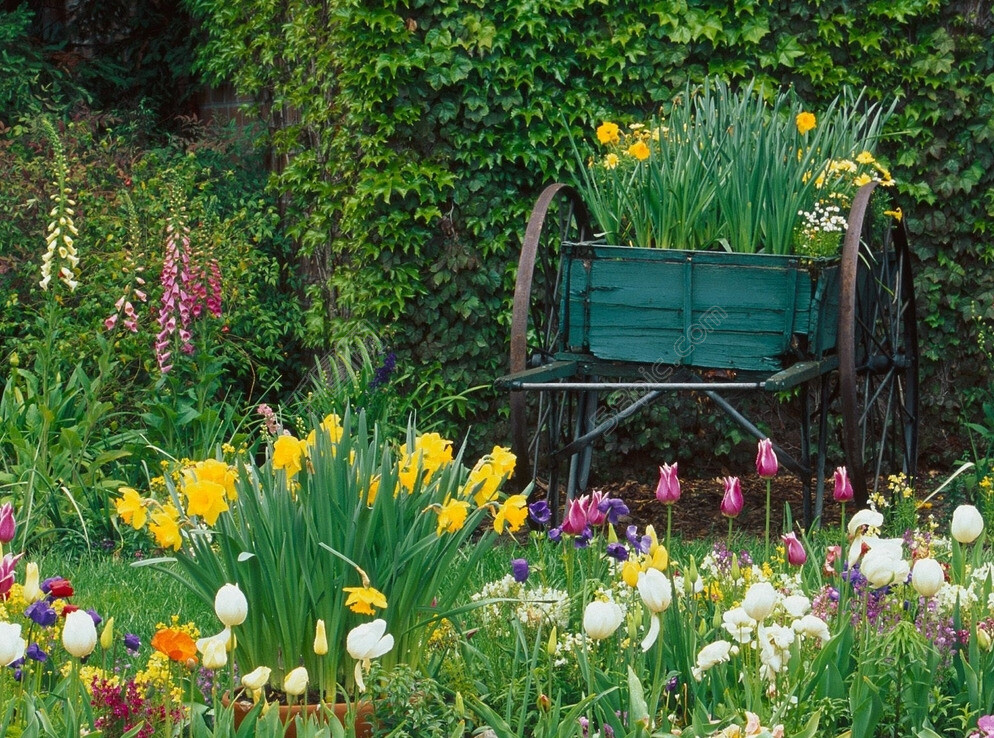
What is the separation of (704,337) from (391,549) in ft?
6.80

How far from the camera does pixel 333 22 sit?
5570 mm

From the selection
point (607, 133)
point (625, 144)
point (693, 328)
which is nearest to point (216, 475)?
point (693, 328)

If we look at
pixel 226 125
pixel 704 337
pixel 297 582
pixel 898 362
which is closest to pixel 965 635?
pixel 297 582

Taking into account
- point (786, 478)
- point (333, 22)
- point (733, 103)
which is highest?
point (333, 22)

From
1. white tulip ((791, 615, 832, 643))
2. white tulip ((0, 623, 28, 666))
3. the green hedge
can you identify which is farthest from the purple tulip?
the green hedge

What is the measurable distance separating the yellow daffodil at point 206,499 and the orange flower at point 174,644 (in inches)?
14.0

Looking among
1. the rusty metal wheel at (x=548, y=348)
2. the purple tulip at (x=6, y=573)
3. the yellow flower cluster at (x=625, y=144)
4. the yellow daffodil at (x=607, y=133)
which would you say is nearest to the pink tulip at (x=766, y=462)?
the purple tulip at (x=6, y=573)

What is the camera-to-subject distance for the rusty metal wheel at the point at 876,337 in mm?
3824

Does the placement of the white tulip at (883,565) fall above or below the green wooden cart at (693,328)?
below

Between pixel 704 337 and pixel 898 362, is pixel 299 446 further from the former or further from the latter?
pixel 898 362

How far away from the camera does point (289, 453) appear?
235cm

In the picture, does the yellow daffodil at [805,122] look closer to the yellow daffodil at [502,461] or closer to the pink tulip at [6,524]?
the yellow daffodil at [502,461]

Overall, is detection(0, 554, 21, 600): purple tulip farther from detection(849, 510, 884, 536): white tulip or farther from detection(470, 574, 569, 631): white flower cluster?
detection(849, 510, 884, 536): white tulip

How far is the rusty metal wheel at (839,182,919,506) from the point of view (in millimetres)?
3824
